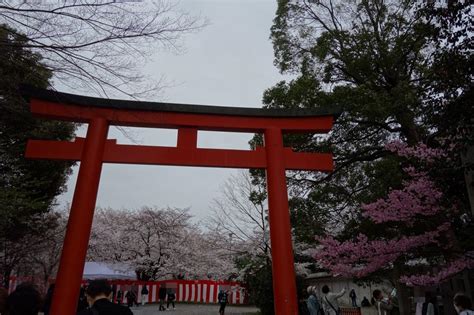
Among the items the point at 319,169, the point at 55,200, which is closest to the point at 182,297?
the point at 55,200

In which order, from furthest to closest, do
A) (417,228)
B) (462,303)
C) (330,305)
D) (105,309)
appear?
(417,228) < (330,305) < (462,303) < (105,309)

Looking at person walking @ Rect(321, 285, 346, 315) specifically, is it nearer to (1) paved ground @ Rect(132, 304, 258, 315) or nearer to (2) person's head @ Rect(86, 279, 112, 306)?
(2) person's head @ Rect(86, 279, 112, 306)

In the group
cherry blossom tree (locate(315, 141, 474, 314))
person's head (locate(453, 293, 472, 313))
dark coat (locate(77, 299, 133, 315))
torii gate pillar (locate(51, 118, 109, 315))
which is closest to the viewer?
dark coat (locate(77, 299, 133, 315))

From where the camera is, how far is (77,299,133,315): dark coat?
9.46 feet

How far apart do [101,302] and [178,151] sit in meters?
4.50

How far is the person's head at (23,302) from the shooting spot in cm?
333

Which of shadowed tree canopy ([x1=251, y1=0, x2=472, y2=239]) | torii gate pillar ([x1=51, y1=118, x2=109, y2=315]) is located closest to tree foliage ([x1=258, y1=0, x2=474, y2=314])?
Answer: shadowed tree canopy ([x1=251, y1=0, x2=472, y2=239])

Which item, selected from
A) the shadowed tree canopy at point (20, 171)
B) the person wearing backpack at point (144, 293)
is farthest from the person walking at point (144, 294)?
the shadowed tree canopy at point (20, 171)

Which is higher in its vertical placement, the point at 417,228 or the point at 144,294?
the point at 417,228

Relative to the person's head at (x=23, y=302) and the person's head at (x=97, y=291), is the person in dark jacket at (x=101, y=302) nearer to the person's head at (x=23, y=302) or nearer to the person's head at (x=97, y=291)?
the person's head at (x=97, y=291)

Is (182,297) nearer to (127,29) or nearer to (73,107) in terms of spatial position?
(73,107)

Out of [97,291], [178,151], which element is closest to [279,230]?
[178,151]

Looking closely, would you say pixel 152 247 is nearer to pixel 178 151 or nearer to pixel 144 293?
pixel 144 293

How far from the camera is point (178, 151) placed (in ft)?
24.0
